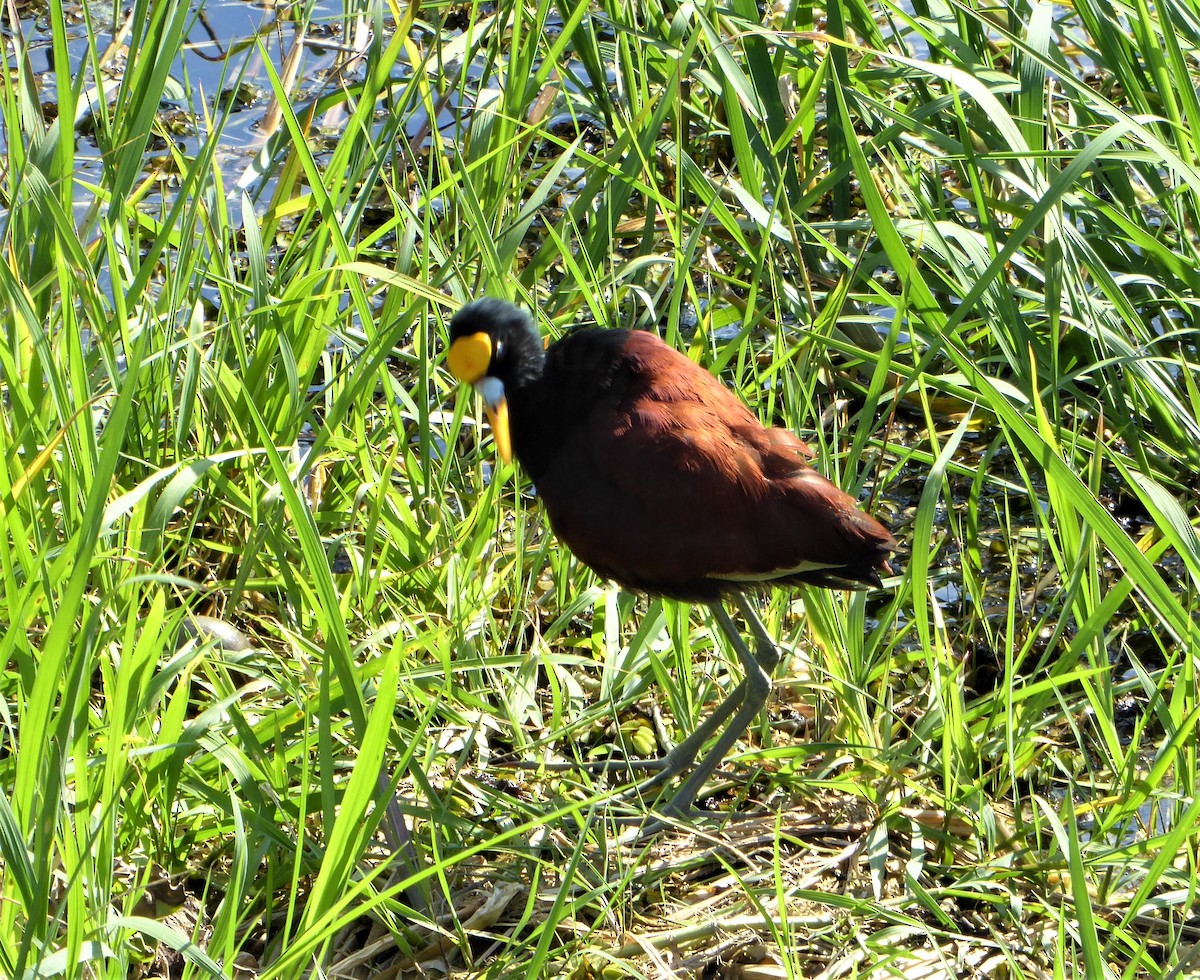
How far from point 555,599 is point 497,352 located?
57 centimetres

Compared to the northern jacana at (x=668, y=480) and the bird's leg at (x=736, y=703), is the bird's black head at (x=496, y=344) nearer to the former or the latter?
the northern jacana at (x=668, y=480)

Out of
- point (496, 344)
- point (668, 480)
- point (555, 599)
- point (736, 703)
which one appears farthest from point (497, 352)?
point (736, 703)

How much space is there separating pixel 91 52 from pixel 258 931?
1.60 m

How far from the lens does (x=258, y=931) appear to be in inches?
92.1

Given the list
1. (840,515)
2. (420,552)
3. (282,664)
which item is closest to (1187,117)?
(840,515)

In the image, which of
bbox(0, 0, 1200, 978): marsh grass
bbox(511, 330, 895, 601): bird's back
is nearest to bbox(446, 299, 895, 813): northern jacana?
bbox(511, 330, 895, 601): bird's back

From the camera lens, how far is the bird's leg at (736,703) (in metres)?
2.71

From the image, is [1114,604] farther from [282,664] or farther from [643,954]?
[282,664]

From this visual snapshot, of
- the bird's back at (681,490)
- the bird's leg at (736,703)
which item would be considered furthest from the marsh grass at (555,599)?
the bird's back at (681,490)

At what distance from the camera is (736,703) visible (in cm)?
283

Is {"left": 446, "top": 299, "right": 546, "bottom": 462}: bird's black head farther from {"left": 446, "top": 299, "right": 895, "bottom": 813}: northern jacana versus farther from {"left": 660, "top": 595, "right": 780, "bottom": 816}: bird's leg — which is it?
{"left": 660, "top": 595, "right": 780, "bottom": 816}: bird's leg

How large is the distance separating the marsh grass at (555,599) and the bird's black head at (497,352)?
0.29 ft

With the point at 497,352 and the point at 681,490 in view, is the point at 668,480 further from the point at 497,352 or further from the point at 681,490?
the point at 497,352

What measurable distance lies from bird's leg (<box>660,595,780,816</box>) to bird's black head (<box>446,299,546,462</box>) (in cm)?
55
